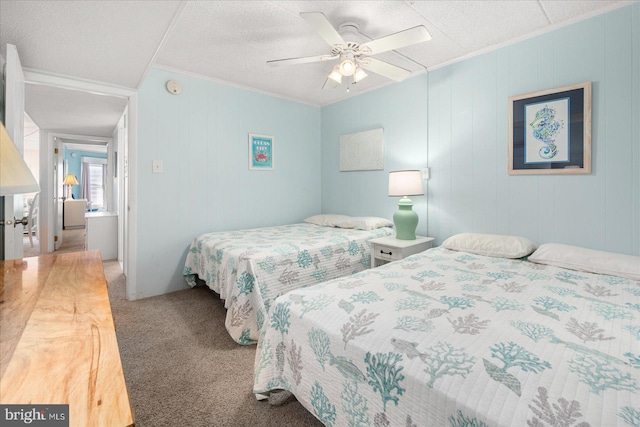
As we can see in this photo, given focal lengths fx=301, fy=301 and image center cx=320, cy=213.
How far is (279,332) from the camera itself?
1.38 meters

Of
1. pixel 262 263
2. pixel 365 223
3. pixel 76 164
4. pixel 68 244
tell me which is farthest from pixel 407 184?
pixel 76 164

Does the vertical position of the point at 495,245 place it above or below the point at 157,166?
below

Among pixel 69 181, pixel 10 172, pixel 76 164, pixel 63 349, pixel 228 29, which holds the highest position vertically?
pixel 228 29

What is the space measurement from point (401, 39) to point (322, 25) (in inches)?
19.9

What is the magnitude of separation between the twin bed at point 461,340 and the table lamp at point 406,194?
672 millimetres

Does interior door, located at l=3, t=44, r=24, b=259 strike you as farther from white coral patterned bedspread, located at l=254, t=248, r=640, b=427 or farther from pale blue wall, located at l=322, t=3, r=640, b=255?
pale blue wall, located at l=322, t=3, r=640, b=255

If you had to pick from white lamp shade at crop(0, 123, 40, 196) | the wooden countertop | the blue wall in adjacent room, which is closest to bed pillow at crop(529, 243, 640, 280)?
the wooden countertop

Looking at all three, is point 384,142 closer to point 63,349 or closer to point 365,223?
point 365,223

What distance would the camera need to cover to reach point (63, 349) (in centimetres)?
74

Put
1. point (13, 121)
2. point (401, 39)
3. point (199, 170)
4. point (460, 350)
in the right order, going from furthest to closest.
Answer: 1. point (199, 170)
2. point (401, 39)
3. point (13, 121)
4. point (460, 350)

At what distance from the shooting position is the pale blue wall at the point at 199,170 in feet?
9.62

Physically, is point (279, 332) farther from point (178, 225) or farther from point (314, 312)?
point (178, 225)

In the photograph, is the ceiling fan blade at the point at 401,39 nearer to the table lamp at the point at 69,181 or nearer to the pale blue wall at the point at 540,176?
the pale blue wall at the point at 540,176

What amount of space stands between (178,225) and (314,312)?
2351mm
